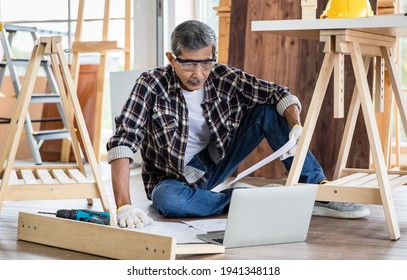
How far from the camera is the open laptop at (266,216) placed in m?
2.17

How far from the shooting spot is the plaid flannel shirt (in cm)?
268

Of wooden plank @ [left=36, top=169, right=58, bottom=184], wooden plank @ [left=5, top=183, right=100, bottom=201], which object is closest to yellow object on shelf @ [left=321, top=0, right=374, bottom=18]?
wooden plank @ [left=5, top=183, right=100, bottom=201]

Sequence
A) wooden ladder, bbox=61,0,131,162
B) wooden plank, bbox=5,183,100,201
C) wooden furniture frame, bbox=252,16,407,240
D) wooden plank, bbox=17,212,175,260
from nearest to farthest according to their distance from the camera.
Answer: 1. wooden plank, bbox=17,212,175,260
2. wooden furniture frame, bbox=252,16,407,240
3. wooden plank, bbox=5,183,100,201
4. wooden ladder, bbox=61,0,131,162

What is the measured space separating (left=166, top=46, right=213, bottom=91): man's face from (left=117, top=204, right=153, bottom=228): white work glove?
562mm

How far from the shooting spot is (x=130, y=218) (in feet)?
7.63

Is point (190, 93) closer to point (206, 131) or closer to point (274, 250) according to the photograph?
point (206, 131)

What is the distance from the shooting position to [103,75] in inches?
195

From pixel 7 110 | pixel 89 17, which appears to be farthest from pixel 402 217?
pixel 7 110

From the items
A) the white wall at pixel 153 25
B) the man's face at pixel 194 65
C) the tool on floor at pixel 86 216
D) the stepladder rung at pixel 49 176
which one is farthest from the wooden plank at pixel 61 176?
the white wall at pixel 153 25

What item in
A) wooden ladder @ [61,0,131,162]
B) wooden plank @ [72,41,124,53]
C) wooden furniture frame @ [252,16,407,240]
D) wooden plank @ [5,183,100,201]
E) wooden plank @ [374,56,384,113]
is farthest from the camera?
wooden ladder @ [61,0,131,162]

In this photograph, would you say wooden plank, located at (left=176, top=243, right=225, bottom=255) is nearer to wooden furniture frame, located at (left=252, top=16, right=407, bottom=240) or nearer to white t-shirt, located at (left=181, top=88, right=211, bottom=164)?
wooden furniture frame, located at (left=252, top=16, right=407, bottom=240)

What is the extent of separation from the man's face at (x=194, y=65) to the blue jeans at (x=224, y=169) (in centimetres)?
37

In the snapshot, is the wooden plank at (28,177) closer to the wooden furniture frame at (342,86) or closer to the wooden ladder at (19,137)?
the wooden ladder at (19,137)
